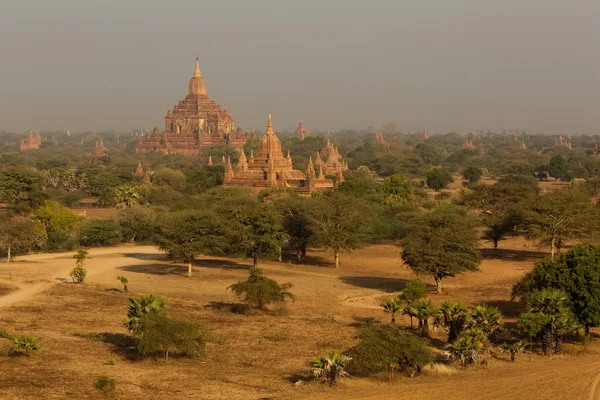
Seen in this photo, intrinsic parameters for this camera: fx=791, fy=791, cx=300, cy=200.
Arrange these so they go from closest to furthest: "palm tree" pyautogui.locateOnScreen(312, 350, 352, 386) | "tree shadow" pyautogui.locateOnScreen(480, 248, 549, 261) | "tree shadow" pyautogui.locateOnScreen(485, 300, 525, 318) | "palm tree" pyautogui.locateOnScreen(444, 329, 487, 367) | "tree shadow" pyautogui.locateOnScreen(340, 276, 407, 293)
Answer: "palm tree" pyautogui.locateOnScreen(312, 350, 352, 386), "palm tree" pyautogui.locateOnScreen(444, 329, 487, 367), "tree shadow" pyautogui.locateOnScreen(485, 300, 525, 318), "tree shadow" pyautogui.locateOnScreen(340, 276, 407, 293), "tree shadow" pyautogui.locateOnScreen(480, 248, 549, 261)

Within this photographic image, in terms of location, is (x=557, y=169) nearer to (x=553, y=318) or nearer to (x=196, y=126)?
(x=196, y=126)

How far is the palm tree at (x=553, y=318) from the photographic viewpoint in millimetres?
32281

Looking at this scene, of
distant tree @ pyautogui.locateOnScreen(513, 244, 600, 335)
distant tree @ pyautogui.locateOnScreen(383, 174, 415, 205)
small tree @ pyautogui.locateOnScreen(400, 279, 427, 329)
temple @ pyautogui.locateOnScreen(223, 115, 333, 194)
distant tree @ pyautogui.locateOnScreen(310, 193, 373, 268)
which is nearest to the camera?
distant tree @ pyautogui.locateOnScreen(513, 244, 600, 335)

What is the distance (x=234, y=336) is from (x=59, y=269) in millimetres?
22742

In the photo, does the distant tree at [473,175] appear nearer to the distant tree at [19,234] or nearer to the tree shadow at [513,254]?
the tree shadow at [513,254]

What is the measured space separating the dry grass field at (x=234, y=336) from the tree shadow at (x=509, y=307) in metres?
0.16

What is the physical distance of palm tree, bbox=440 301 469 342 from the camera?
107ft

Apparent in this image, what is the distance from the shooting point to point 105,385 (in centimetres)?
2591

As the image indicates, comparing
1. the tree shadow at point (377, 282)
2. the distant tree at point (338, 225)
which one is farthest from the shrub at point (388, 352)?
the distant tree at point (338, 225)

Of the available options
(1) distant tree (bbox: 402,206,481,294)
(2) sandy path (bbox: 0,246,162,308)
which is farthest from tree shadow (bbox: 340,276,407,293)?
(2) sandy path (bbox: 0,246,162,308)

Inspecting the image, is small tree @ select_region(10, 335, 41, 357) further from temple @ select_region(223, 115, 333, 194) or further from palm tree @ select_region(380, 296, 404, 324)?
temple @ select_region(223, 115, 333, 194)

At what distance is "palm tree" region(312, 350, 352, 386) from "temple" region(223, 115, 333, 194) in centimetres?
5781

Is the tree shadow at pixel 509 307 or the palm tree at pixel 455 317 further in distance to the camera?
the tree shadow at pixel 509 307

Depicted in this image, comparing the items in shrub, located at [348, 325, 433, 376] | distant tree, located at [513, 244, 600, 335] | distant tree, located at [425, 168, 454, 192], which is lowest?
shrub, located at [348, 325, 433, 376]
